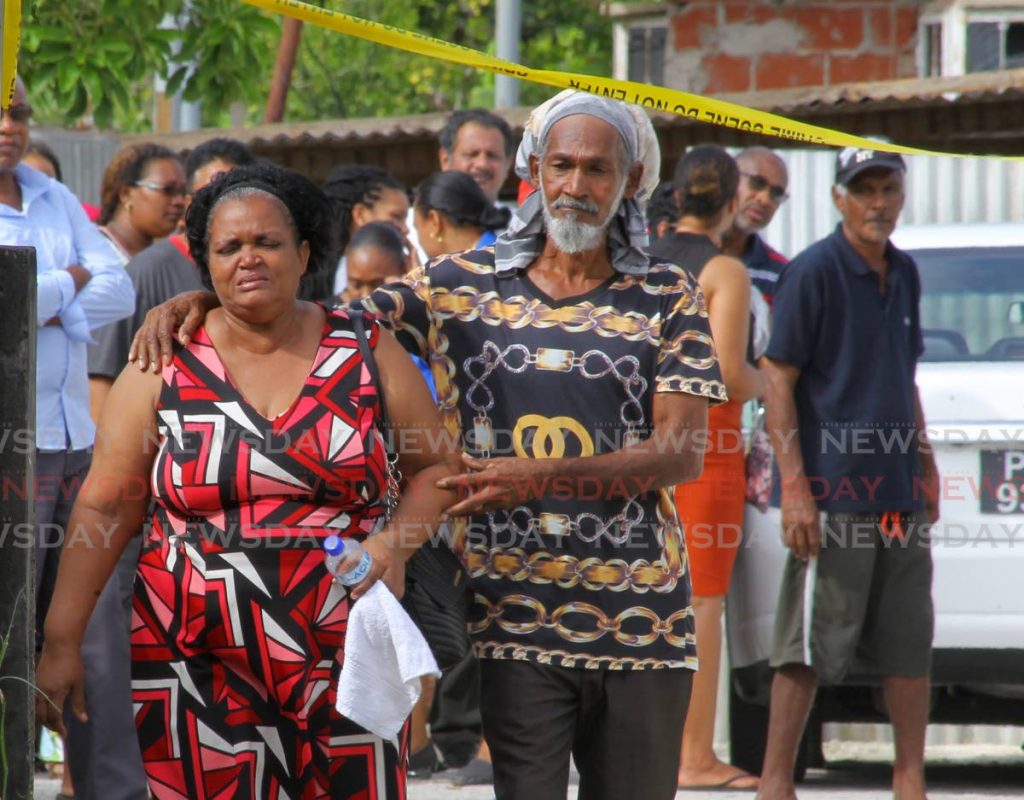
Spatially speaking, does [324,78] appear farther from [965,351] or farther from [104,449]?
[104,449]

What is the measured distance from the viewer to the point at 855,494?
560 cm

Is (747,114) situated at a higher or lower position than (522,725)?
higher

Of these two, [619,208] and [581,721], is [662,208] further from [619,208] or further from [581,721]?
[581,721]

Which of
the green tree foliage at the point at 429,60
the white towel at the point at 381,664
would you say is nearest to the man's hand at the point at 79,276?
the white towel at the point at 381,664

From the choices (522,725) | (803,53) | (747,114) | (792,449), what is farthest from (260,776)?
(803,53)

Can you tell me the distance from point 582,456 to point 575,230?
0.53 m

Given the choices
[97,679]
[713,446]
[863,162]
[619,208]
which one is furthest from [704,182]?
[97,679]

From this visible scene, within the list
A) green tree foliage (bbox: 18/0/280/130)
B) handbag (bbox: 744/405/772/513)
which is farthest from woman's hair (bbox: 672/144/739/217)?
green tree foliage (bbox: 18/0/280/130)

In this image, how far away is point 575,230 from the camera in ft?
13.0

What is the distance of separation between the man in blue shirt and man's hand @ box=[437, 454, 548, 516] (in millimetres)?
1859

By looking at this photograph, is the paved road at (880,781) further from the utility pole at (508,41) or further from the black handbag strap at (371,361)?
the utility pole at (508,41)

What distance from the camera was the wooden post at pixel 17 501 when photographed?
11.0 ft

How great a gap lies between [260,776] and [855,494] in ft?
8.66

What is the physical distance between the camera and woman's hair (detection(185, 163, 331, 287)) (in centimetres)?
376
